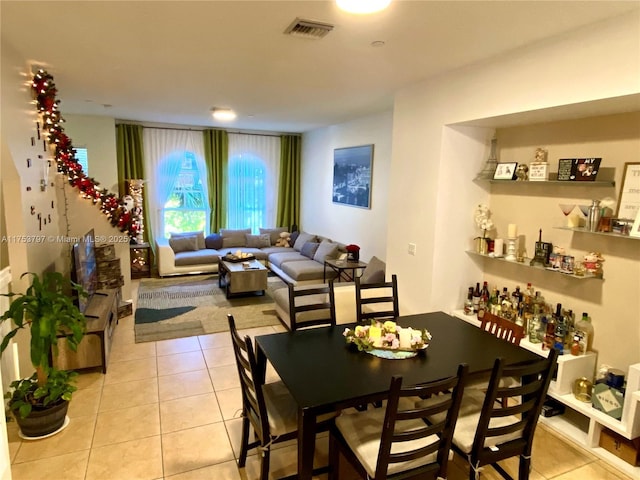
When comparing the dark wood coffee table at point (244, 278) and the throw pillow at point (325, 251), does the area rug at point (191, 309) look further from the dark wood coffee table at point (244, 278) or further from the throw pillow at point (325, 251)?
the throw pillow at point (325, 251)

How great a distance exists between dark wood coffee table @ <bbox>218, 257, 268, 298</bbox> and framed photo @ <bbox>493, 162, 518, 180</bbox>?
346 centimetres

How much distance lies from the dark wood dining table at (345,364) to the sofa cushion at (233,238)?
5194 mm

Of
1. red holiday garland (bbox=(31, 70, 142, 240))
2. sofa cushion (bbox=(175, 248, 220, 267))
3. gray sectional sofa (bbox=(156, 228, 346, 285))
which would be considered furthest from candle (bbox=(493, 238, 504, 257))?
sofa cushion (bbox=(175, 248, 220, 267))

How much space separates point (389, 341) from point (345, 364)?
0.32 metres

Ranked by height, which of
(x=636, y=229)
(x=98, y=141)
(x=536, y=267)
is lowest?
(x=536, y=267)

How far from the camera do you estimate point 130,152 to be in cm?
692

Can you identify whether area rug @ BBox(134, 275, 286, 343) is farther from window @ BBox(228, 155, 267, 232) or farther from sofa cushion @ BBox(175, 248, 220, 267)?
window @ BBox(228, 155, 267, 232)

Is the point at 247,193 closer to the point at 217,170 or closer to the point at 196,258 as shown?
the point at 217,170

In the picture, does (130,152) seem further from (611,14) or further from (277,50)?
(611,14)

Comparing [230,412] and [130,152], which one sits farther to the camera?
[130,152]

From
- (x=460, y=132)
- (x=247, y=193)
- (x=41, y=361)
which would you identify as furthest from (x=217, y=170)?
(x=41, y=361)

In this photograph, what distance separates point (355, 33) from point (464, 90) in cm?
116

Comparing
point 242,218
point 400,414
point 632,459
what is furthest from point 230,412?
point 242,218

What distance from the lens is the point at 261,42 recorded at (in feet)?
8.92
